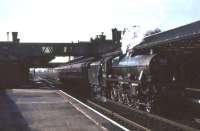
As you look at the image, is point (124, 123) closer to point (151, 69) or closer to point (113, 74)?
point (151, 69)

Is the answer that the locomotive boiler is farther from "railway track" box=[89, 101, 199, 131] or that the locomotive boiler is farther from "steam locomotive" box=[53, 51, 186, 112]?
"railway track" box=[89, 101, 199, 131]

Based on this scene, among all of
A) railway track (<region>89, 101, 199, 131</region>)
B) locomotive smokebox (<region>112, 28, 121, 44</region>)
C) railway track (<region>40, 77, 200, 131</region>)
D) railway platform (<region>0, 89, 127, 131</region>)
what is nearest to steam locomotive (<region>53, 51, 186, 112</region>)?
railway track (<region>89, 101, 199, 131</region>)

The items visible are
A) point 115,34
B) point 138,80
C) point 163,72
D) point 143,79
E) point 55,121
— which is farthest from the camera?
point 115,34

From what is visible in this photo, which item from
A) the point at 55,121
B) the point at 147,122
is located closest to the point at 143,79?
the point at 147,122

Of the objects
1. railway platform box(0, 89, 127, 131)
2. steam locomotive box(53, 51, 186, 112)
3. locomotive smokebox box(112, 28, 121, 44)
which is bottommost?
railway platform box(0, 89, 127, 131)

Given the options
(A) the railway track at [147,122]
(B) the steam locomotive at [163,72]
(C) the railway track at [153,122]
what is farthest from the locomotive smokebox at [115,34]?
(A) the railway track at [147,122]

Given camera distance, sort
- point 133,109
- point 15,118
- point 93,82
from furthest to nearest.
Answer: point 93,82, point 133,109, point 15,118

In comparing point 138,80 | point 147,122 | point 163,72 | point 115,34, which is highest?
point 115,34

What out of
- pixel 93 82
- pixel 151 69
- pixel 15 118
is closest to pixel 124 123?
pixel 151 69

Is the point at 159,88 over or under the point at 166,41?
under

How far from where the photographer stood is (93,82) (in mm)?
28188

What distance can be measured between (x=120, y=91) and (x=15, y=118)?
659cm

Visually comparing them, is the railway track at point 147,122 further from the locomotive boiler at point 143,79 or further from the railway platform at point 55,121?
the locomotive boiler at point 143,79

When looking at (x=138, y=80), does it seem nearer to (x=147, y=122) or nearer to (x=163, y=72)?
(x=163, y=72)
